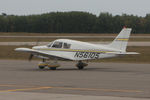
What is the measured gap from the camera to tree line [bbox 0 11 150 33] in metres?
107

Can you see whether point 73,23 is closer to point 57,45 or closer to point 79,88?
point 57,45

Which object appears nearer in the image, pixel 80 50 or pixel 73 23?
pixel 80 50

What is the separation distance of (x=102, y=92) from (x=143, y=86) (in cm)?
242

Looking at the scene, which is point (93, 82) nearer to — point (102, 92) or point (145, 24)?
point (102, 92)

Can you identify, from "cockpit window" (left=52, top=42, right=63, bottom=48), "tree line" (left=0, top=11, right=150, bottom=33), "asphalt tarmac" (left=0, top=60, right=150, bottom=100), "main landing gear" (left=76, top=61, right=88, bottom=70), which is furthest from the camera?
"tree line" (left=0, top=11, right=150, bottom=33)

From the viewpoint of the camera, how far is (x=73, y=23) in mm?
110438

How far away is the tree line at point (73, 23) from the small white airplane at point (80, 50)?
77989 mm

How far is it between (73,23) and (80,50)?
3347 inches

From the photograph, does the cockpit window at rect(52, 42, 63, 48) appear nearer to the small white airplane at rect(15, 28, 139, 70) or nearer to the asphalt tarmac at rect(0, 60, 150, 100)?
the small white airplane at rect(15, 28, 139, 70)

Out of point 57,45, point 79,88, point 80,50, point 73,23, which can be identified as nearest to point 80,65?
point 80,50

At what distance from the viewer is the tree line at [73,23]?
10669 cm

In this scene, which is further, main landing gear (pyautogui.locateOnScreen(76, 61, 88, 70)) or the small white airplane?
main landing gear (pyautogui.locateOnScreen(76, 61, 88, 70))

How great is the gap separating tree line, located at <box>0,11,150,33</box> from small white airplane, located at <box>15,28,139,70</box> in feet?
256

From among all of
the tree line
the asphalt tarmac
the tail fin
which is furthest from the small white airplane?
the tree line
